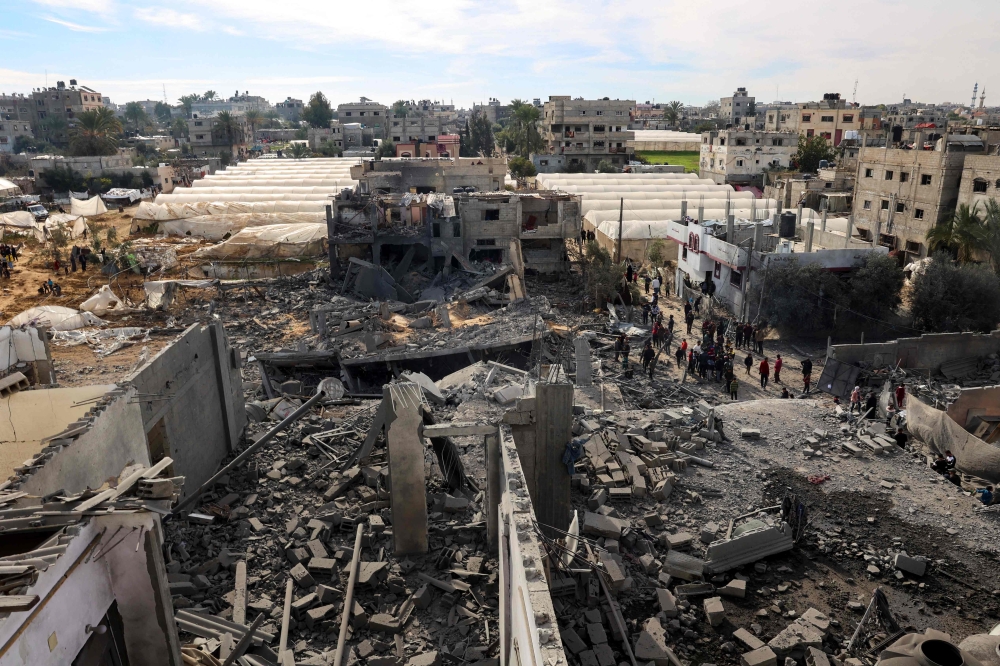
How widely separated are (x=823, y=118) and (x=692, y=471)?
61.9 m

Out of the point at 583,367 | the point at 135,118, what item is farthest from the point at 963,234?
the point at 135,118

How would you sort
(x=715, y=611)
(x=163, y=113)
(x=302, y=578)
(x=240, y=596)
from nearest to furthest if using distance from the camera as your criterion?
1. (x=240, y=596)
2. (x=302, y=578)
3. (x=715, y=611)
4. (x=163, y=113)

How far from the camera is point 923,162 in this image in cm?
3044

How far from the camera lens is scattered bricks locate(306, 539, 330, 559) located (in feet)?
32.0

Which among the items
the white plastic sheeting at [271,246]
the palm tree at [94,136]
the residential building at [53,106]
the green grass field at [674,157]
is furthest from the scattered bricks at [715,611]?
the residential building at [53,106]

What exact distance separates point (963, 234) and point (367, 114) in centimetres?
6896

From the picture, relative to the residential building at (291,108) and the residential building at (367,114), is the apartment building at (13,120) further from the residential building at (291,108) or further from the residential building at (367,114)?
the residential building at (291,108)

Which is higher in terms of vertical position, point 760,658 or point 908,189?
point 908,189

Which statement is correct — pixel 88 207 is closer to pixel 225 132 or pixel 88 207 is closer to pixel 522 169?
pixel 522 169

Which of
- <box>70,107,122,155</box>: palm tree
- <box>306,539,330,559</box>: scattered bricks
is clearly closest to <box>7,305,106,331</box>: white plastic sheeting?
<box>306,539,330,559</box>: scattered bricks

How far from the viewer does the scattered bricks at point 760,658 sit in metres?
8.66

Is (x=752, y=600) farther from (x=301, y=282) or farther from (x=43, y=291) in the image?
(x=43, y=291)

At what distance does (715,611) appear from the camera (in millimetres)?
9430

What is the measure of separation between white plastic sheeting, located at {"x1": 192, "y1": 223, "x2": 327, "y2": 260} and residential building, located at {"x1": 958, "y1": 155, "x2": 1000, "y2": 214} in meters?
28.3
